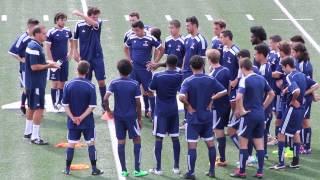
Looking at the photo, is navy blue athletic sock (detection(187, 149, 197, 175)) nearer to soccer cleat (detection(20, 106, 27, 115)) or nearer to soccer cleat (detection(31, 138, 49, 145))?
soccer cleat (detection(31, 138, 49, 145))

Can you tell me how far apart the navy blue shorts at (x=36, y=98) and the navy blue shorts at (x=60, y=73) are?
212cm

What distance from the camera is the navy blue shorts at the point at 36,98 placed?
1580 cm

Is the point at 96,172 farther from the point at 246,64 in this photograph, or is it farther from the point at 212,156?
the point at 246,64

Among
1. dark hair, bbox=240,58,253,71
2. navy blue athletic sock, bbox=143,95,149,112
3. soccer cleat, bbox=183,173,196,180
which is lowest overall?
soccer cleat, bbox=183,173,196,180

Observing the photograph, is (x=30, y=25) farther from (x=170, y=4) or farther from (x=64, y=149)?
(x=170, y=4)

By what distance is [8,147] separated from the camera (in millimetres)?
15523

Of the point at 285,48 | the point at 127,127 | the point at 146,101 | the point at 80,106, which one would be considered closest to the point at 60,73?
the point at 146,101

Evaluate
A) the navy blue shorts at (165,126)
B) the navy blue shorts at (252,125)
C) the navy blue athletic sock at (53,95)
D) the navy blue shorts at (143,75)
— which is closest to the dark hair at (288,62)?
the navy blue shorts at (252,125)

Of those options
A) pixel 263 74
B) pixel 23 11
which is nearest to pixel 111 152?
pixel 263 74

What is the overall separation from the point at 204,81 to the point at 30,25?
4781 millimetres

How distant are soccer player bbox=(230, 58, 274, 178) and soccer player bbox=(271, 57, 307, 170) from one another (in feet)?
1.77

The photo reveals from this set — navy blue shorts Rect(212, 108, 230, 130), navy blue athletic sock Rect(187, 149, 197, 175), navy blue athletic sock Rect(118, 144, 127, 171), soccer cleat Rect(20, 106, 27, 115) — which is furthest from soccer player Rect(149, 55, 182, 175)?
soccer cleat Rect(20, 106, 27, 115)

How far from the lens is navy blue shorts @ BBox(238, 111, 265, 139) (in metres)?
13.6

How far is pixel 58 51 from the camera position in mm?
17984
